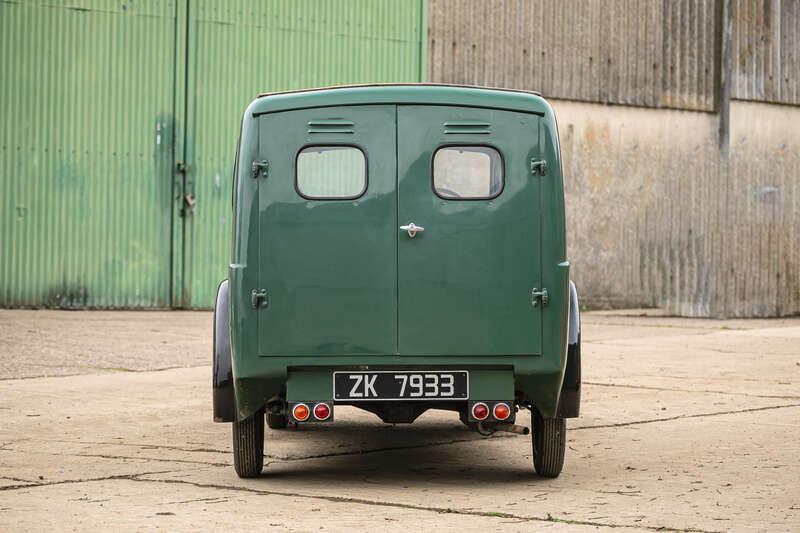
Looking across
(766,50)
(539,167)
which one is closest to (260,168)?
(539,167)

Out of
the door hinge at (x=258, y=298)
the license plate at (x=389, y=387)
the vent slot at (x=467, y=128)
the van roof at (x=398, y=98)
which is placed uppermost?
the van roof at (x=398, y=98)

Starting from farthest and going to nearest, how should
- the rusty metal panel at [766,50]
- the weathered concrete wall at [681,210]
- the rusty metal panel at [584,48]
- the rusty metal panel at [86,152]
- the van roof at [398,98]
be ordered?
the rusty metal panel at [766,50] < the weathered concrete wall at [681,210] < the rusty metal panel at [584,48] < the rusty metal panel at [86,152] < the van roof at [398,98]

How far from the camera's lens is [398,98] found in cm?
673

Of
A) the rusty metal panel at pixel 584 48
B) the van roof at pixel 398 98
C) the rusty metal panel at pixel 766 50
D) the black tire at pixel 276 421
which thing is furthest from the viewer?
the rusty metal panel at pixel 766 50

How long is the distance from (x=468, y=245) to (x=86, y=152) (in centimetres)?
1274

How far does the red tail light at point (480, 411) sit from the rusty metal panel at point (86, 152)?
41.4 ft

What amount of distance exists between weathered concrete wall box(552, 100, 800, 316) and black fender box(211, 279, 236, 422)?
14391 millimetres

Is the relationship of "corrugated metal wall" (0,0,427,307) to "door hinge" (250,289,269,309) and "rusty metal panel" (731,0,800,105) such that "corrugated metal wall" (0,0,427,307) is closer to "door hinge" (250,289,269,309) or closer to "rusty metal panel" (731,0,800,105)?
"rusty metal panel" (731,0,800,105)

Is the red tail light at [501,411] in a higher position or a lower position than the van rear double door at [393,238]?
lower

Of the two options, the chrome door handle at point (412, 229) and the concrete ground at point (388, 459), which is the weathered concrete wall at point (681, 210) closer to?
the concrete ground at point (388, 459)

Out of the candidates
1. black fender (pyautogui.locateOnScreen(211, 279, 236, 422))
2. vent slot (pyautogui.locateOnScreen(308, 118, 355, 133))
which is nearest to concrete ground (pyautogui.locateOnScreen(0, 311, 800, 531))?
black fender (pyautogui.locateOnScreen(211, 279, 236, 422))

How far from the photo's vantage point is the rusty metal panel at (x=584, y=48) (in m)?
20.5

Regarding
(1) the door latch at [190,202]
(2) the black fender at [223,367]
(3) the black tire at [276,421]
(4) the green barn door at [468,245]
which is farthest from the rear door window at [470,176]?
(1) the door latch at [190,202]

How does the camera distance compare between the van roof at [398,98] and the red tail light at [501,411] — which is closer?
the red tail light at [501,411]
